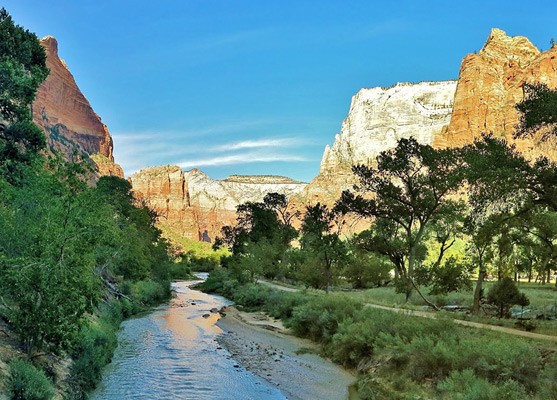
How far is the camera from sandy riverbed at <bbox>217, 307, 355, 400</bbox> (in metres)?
16.1

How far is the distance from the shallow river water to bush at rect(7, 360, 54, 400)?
12.4 ft

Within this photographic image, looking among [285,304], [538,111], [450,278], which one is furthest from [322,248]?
[538,111]

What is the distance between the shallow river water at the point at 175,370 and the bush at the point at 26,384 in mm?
3770

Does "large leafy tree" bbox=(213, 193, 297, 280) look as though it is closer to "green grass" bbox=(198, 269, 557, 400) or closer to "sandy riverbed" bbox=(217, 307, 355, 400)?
"sandy riverbed" bbox=(217, 307, 355, 400)

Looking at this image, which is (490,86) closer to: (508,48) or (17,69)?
(508,48)

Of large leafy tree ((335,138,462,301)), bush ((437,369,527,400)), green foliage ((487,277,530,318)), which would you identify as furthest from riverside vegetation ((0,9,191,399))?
green foliage ((487,277,530,318))

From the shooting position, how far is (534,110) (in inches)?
690

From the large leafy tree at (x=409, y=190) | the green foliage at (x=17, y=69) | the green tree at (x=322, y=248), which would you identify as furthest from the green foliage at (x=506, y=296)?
the green foliage at (x=17, y=69)

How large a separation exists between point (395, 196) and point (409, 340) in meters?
16.1

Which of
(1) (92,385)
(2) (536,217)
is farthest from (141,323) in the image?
(2) (536,217)

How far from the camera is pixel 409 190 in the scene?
30.5 metres

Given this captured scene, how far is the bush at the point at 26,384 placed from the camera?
404 inches

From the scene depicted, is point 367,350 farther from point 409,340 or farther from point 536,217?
point 536,217

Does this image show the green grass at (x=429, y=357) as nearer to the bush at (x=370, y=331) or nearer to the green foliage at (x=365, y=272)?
the bush at (x=370, y=331)
